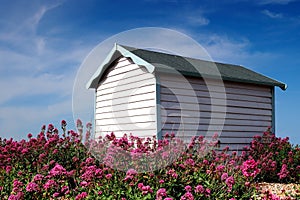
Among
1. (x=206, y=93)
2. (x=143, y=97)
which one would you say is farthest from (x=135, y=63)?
(x=206, y=93)

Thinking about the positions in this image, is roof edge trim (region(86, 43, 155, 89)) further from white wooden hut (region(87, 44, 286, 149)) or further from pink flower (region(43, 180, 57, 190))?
pink flower (region(43, 180, 57, 190))

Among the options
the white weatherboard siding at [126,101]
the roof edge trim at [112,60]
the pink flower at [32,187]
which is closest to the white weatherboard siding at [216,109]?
the white weatherboard siding at [126,101]

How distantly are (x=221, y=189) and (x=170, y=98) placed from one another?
4.03 m

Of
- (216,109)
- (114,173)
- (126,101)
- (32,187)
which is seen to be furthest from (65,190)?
(216,109)

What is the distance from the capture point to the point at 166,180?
416cm

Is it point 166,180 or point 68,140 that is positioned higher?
point 68,140

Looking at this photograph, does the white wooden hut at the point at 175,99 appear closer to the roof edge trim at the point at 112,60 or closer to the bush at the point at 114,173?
the roof edge trim at the point at 112,60

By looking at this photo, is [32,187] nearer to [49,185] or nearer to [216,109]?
[49,185]

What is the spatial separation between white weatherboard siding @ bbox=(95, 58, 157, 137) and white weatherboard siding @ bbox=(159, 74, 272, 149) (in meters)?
0.36

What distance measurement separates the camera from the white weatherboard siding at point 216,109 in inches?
321

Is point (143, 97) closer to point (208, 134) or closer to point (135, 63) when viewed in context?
point (135, 63)

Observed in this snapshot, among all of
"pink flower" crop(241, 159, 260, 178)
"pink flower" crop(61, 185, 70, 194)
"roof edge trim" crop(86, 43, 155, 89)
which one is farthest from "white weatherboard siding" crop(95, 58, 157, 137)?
"pink flower" crop(61, 185, 70, 194)

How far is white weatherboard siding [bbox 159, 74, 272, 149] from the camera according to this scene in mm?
8164

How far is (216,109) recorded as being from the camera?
30.1 feet
